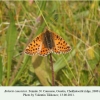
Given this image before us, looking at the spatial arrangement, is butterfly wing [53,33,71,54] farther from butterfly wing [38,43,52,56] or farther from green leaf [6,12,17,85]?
green leaf [6,12,17,85]

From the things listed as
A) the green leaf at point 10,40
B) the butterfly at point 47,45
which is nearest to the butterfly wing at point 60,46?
the butterfly at point 47,45

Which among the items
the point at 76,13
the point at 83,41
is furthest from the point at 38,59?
the point at 76,13

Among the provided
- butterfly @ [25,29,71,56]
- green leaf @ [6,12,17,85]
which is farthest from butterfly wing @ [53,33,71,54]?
green leaf @ [6,12,17,85]

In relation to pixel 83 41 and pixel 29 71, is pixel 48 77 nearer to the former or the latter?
pixel 29 71

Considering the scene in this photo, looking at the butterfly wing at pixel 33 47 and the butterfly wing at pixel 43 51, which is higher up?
the butterfly wing at pixel 33 47

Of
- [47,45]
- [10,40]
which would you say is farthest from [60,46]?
[10,40]

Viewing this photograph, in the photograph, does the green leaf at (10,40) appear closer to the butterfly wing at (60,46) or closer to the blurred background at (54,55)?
the blurred background at (54,55)

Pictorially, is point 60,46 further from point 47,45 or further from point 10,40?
point 10,40
